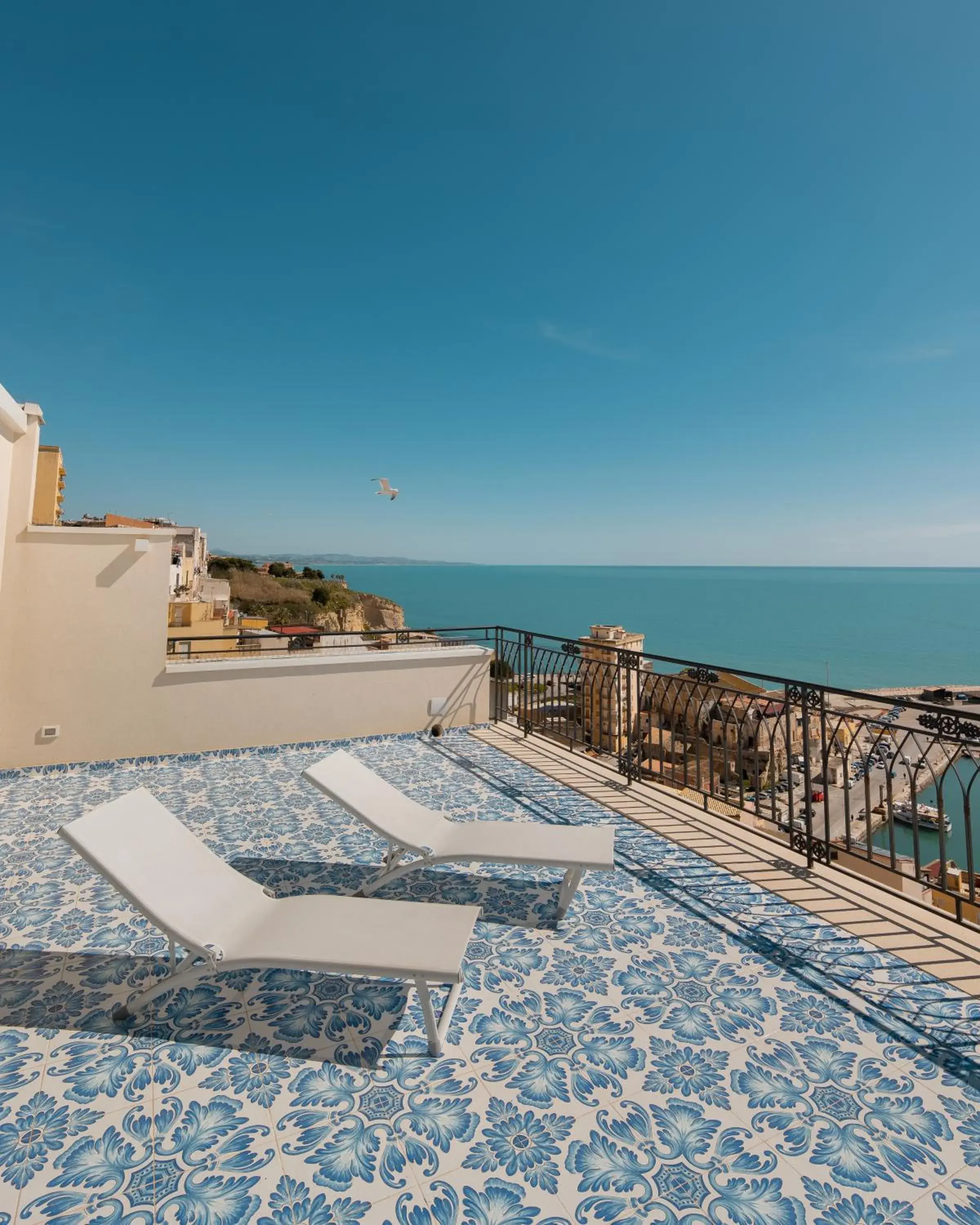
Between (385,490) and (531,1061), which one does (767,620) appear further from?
(531,1061)

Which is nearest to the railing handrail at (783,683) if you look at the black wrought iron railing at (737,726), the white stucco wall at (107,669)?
the black wrought iron railing at (737,726)

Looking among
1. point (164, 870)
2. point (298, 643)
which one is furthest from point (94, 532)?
point (164, 870)

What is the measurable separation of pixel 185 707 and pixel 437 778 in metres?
2.69

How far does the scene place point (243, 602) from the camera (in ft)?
121

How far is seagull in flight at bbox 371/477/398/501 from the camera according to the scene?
1189 cm

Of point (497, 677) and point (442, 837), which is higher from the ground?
point (497, 677)

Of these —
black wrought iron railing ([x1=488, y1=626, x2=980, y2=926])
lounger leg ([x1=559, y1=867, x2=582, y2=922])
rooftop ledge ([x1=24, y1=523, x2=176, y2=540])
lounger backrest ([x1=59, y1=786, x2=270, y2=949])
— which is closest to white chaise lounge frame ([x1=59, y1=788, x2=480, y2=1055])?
lounger backrest ([x1=59, y1=786, x2=270, y2=949])

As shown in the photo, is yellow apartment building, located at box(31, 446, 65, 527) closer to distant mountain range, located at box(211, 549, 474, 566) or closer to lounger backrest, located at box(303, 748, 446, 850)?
lounger backrest, located at box(303, 748, 446, 850)

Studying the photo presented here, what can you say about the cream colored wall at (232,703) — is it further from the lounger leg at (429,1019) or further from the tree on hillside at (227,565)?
the tree on hillside at (227,565)

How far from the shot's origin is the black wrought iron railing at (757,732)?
8.99ft

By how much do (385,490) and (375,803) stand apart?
9.59 metres

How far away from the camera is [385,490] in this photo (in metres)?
12.0

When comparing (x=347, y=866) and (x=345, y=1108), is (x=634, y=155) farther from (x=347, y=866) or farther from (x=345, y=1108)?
(x=345, y=1108)

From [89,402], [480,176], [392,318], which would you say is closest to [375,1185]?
[480,176]
